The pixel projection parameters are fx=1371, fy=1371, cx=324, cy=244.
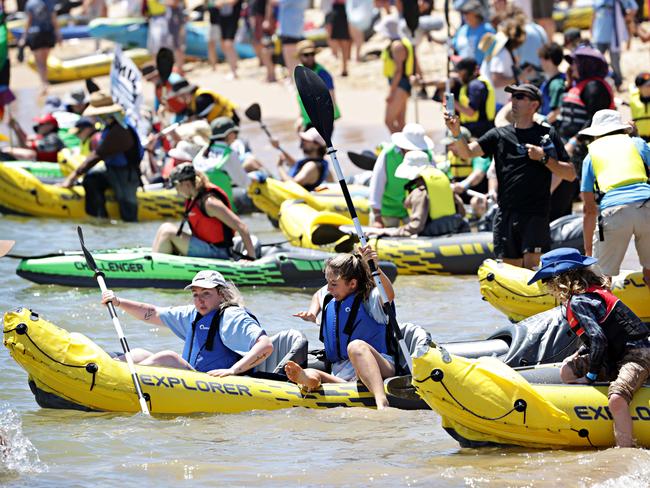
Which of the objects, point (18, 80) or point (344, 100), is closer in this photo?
point (344, 100)

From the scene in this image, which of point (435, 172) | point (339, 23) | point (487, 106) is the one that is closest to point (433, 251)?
point (435, 172)

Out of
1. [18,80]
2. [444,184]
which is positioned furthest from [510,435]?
[18,80]

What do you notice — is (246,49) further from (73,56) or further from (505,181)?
(505,181)

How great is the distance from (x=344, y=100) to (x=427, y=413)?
13203 millimetres

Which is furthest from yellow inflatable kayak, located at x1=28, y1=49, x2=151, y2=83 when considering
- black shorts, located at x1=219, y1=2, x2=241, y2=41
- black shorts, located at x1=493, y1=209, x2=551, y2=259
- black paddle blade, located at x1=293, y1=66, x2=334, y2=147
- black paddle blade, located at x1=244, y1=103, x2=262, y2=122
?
black paddle blade, located at x1=293, y1=66, x2=334, y2=147

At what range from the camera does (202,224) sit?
1109 cm

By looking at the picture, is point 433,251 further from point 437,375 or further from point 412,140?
point 437,375

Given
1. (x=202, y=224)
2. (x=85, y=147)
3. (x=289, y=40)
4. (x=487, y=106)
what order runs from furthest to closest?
1. (x=289, y=40)
2. (x=85, y=147)
3. (x=487, y=106)
4. (x=202, y=224)

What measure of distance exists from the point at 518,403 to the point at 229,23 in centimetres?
1707

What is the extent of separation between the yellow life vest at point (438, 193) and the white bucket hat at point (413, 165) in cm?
6

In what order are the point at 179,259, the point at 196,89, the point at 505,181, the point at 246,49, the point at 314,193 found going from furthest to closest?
the point at 246,49 → the point at 196,89 → the point at 314,193 → the point at 179,259 → the point at 505,181

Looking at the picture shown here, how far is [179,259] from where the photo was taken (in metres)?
11.2

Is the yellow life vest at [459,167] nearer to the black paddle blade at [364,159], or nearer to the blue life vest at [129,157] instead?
the black paddle blade at [364,159]

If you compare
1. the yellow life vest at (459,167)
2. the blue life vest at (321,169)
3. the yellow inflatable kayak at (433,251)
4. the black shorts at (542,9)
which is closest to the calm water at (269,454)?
the yellow inflatable kayak at (433,251)
